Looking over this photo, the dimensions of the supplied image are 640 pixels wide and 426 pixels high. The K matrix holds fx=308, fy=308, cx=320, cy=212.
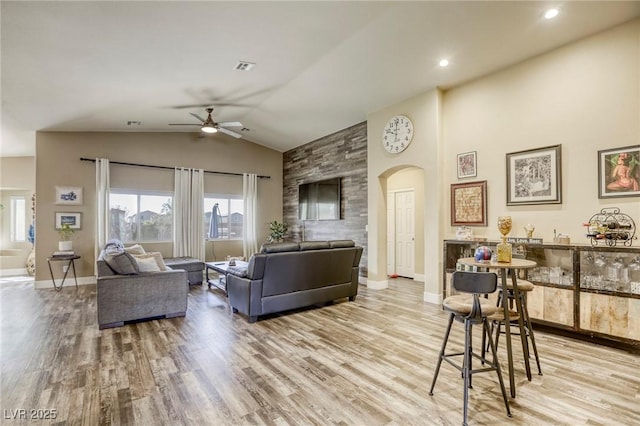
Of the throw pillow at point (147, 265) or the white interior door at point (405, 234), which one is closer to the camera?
the throw pillow at point (147, 265)

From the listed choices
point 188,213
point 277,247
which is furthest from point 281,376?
point 188,213

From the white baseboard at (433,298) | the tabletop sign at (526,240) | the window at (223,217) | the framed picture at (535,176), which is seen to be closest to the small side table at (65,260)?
the window at (223,217)

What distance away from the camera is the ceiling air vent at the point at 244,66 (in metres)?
4.05

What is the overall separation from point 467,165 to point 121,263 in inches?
197

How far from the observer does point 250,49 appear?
3691 mm

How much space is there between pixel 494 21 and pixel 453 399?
12.3 ft

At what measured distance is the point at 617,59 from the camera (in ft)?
11.1


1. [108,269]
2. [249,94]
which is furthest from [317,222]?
[108,269]

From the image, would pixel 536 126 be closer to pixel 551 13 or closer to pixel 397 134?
pixel 551 13

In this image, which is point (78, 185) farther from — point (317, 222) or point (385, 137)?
point (385, 137)

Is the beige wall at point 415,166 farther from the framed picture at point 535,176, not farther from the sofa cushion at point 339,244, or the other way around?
the sofa cushion at point 339,244

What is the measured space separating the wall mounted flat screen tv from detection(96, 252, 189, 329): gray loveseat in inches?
144

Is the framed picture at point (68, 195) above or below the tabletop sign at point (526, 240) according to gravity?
above

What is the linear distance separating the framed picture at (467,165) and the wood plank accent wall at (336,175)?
194 cm
